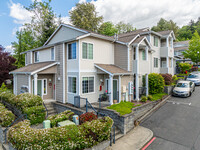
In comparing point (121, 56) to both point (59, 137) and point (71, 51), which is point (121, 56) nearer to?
point (71, 51)

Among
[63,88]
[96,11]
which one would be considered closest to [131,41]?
[63,88]

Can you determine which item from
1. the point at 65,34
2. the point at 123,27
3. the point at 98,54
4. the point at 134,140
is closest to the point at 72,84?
the point at 98,54

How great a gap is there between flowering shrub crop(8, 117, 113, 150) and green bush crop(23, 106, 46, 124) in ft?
7.82

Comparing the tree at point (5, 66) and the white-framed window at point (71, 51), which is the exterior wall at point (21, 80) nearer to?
the white-framed window at point (71, 51)

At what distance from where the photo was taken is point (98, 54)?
1330 centimetres

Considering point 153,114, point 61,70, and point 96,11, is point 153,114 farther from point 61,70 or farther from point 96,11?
point 96,11

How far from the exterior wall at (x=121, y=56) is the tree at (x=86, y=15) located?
21693mm

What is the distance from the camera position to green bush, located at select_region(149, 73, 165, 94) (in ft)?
49.7

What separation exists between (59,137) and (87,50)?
8.24 meters

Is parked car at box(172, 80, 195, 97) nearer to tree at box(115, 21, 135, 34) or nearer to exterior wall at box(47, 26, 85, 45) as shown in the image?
exterior wall at box(47, 26, 85, 45)

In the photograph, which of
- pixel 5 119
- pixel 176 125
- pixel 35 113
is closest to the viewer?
pixel 5 119

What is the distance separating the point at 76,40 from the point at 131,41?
590 cm

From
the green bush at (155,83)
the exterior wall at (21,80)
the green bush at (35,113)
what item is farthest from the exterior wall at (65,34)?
the green bush at (155,83)

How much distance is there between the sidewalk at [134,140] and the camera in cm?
724
